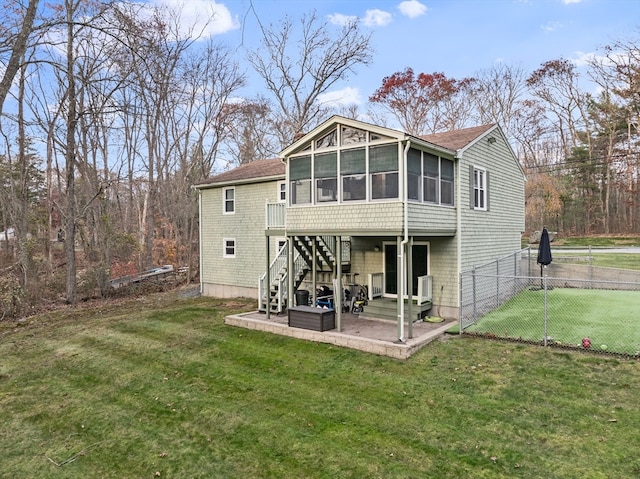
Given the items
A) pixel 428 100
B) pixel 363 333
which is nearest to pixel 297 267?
pixel 363 333

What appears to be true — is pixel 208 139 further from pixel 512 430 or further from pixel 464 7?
pixel 512 430

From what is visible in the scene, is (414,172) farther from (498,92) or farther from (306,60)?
(498,92)

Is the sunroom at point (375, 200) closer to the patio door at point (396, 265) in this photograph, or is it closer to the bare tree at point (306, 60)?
the patio door at point (396, 265)

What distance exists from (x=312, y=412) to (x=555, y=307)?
857 centimetres

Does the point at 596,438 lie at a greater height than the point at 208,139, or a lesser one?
lesser

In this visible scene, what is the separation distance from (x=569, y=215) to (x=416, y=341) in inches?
1177

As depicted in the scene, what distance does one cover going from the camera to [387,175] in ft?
30.1

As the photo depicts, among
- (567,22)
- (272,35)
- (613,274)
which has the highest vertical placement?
(272,35)

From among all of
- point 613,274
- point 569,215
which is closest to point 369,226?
point 613,274

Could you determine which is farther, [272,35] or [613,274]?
[272,35]

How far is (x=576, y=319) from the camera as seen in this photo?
32.7 ft

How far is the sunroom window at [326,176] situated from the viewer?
32.8 ft

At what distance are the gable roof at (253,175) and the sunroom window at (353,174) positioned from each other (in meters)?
4.81

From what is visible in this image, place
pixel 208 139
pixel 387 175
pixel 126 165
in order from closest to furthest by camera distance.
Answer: pixel 387 175 < pixel 126 165 < pixel 208 139
